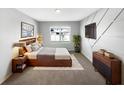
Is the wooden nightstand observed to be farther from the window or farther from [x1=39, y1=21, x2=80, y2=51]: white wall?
the window

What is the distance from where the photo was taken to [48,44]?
1050cm

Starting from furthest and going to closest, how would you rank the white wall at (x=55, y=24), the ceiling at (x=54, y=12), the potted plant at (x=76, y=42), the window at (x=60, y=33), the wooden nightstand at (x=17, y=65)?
the window at (x=60, y=33), the white wall at (x=55, y=24), the potted plant at (x=76, y=42), the ceiling at (x=54, y=12), the wooden nightstand at (x=17, y=65)

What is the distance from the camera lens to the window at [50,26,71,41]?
34.3 feet

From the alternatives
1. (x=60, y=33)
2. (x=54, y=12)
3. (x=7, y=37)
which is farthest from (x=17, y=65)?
(x=60, y=33)

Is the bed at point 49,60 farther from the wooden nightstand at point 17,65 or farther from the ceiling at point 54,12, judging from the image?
the ceiling at point 54,12

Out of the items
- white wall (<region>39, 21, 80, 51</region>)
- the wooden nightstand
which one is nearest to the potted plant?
white wall (<region>39, 21, 80, 51</region>)

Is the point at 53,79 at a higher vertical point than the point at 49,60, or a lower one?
lower

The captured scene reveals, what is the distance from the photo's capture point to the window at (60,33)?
412 inches

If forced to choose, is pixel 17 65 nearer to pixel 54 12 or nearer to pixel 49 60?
pixel 49 60

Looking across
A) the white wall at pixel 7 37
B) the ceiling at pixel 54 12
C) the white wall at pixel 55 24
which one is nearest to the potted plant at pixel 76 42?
the white wall at pixel 55 24

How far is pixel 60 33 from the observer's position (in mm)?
10555
